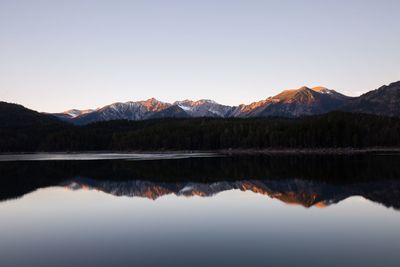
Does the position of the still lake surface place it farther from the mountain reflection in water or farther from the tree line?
the tree line

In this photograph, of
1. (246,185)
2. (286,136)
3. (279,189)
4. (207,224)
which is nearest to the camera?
(207,224)

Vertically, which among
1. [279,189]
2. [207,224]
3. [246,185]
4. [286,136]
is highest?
[286,136]

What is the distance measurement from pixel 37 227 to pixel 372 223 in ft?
76.4

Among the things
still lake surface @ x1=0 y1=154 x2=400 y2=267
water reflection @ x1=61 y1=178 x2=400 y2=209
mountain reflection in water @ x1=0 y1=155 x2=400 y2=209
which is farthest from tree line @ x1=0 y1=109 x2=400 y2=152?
water reflection @ x1=61 y1=178 x2=400 y2=209

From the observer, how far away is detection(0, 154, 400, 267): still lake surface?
1938cm

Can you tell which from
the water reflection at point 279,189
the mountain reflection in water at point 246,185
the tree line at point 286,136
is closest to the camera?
the water reflection at point 279,189

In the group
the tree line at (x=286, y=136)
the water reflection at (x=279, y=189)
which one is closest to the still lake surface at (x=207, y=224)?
the water reflection at (x=279, y=189)

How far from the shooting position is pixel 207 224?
92.1ft

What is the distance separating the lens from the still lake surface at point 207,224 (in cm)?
1938

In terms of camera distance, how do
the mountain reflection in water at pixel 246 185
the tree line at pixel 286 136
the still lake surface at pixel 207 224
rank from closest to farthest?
the still lake surface at pixel 207 224 → the mountain reflection in water at pixel 246 185 → the tree line at pixel 286 136

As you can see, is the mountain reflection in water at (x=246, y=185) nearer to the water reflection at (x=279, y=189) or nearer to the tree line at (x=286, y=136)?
the water reflection at (x=279, y=189)

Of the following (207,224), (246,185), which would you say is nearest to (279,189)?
(246,185)

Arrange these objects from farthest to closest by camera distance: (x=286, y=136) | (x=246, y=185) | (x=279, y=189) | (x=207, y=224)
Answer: (x=286, y=136)
(x=246, y=185)
(x=279, y=189)
(x=207, y=224)

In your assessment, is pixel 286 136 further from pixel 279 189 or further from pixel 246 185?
pixel 279 189
